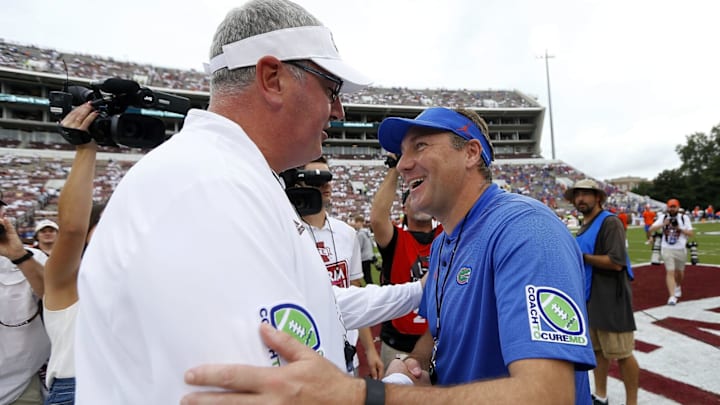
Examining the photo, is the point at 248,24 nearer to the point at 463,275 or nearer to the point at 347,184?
the point at 463,275

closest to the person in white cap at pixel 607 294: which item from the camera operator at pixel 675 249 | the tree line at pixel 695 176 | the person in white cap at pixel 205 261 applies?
the person in white cap at pixel 205 261

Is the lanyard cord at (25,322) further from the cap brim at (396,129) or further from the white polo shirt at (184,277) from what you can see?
the cap brim at (396,129)

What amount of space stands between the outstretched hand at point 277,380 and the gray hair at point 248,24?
29.5 inches

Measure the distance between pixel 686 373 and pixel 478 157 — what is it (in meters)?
4.60

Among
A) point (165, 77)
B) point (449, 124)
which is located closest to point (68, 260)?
point (449, 124)

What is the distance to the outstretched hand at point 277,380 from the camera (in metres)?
0.67

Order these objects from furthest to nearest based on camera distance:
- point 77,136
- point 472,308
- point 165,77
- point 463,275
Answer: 1. point 165,77
2. point 77,136
3. point 463,275
4. point 472,308

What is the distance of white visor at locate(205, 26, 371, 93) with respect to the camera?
1.12 metres

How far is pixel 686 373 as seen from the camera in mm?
4500

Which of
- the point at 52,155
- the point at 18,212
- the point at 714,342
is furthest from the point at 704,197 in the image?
the point at 52,155

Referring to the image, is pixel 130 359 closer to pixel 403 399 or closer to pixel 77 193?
pixel 403 399

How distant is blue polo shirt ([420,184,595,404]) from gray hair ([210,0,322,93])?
3.37 ft

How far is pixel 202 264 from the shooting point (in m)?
0.71

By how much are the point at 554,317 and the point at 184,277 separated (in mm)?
1084
